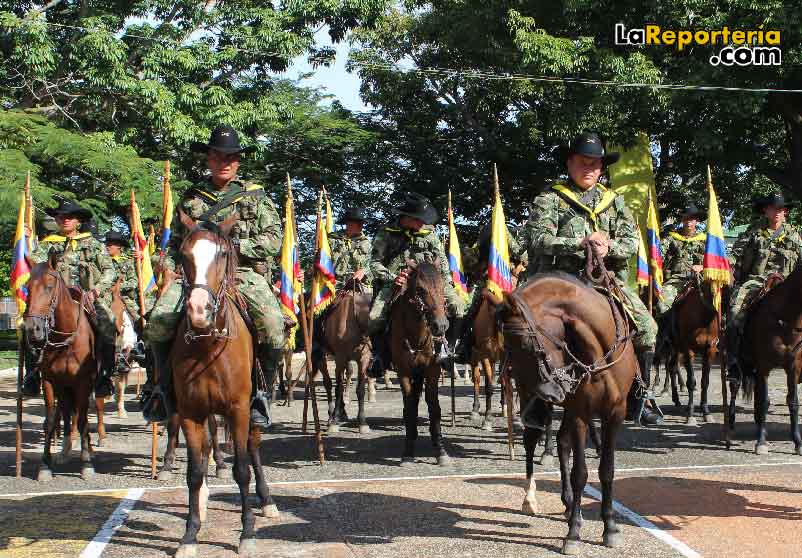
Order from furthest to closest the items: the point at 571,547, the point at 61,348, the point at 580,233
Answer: the point at 61,348
the point at 580,233
the point at 571,547

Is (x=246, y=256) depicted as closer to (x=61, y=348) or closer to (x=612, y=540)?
(x=612, y=540)

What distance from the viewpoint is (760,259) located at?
41.8ft

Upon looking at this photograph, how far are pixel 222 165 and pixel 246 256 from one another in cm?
89

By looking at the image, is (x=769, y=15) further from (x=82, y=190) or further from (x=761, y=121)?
(x=82, y=190)

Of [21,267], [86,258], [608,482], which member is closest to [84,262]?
[86,258]

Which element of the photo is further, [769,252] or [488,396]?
[488,396]

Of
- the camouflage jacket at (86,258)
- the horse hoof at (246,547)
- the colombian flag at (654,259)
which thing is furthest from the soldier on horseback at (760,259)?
the camouflage jacket at (86,258)

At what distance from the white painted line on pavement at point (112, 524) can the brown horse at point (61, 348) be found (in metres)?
1.34

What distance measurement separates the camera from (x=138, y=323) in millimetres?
14969

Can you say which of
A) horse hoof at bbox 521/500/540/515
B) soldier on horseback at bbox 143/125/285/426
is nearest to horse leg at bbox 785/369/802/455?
horse hoof at bbox 521/500/540/515

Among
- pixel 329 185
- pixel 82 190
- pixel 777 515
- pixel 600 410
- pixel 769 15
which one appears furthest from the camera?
pixel 329 185

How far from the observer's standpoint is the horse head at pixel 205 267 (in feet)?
21.8

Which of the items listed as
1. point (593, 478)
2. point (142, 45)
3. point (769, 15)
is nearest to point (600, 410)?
point (593, 478)

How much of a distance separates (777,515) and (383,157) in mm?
28952
